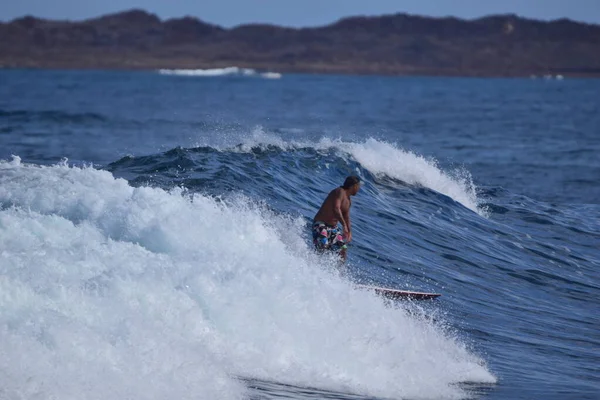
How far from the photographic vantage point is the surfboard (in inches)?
496

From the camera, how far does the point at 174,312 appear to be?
935 centimetres

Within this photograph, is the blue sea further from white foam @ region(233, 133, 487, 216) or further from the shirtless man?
the shirtless man

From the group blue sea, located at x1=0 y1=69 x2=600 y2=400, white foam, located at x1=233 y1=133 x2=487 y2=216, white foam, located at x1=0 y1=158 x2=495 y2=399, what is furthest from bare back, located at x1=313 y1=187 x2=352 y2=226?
white foam, located at x1=233 y1=133 x2=487 y2=216

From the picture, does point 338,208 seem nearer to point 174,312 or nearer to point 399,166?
point 174,312

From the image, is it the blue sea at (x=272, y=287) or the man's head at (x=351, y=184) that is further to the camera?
the man's head at (x=351, y=184)

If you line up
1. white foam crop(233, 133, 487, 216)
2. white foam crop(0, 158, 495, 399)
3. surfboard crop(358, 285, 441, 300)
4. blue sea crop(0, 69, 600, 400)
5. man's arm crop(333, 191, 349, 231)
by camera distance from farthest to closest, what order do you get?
1. white foam crop(233, 133, 487, 216)
2. man's arm crop(333, 191, 349, 231)
3. surfboard crop(358, 285, 441, 300)
4. blue sea crop(0, 69, 600, 400)
5. white foam crop(0, 158, 495, 399)

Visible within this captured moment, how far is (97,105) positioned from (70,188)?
181ft

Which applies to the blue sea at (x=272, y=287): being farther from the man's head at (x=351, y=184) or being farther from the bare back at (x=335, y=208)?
the man's head at (x=351, y=184)

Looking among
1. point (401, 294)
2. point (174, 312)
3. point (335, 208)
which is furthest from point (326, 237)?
point (174, 312)

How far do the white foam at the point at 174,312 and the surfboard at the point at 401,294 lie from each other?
27.2 inches

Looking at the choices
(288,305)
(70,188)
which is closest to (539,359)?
(288,305)

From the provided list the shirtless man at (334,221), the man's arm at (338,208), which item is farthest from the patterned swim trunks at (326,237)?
the man's arm at (338,208)

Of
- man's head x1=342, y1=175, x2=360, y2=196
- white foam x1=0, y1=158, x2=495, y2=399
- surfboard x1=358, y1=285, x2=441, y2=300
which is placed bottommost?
surfboard x1=358, y1=285, x2=441, y2=300

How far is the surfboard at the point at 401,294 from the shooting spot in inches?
496
